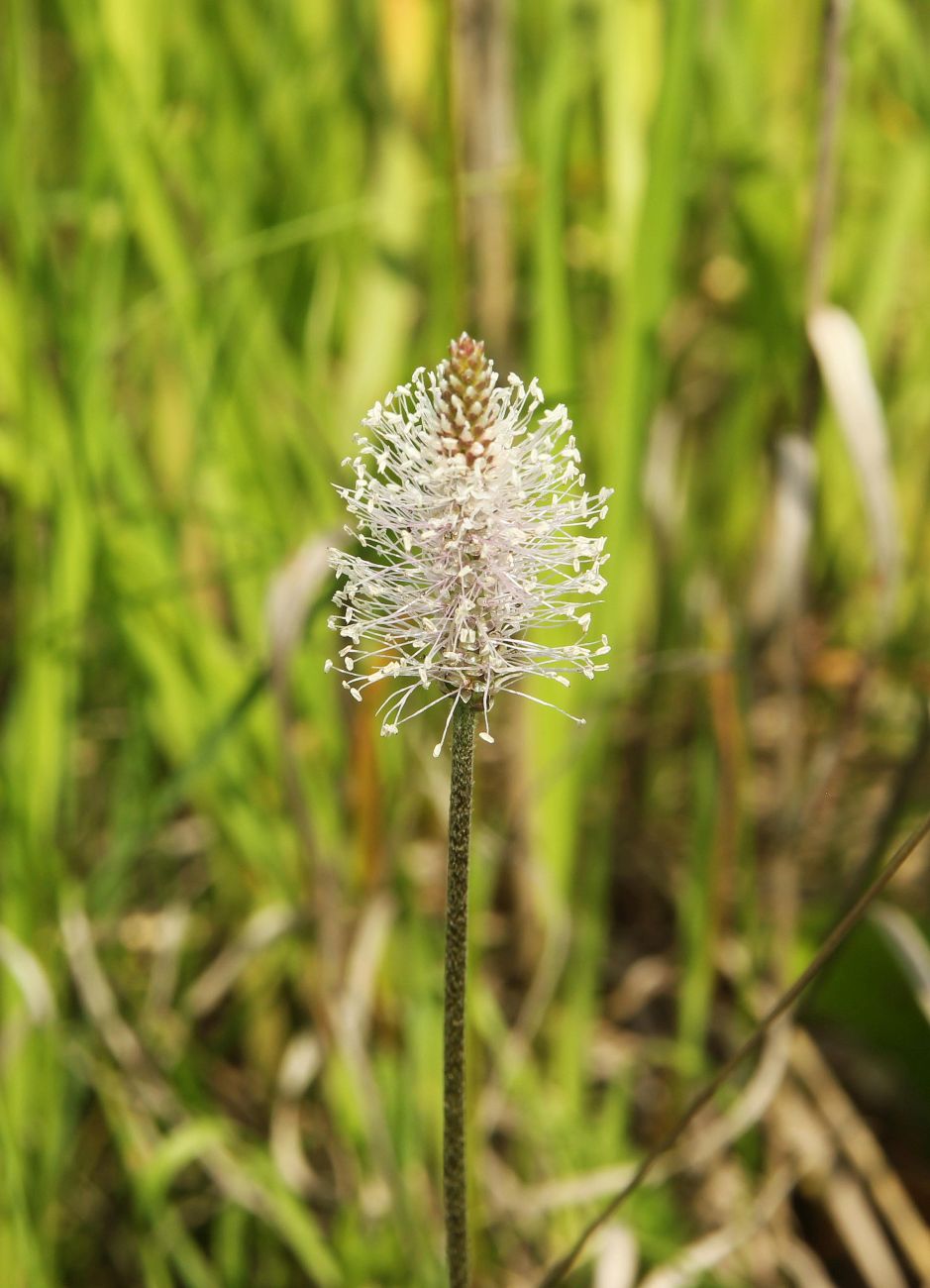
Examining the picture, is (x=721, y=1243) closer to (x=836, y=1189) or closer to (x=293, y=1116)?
(x=836, y=1189)

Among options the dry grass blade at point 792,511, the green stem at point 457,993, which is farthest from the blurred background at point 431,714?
the green stem at point 457,993

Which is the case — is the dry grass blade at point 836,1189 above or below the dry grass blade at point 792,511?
below

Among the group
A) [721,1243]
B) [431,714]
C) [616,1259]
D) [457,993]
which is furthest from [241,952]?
[457,993]

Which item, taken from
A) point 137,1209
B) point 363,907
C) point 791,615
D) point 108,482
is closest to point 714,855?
point 791,615

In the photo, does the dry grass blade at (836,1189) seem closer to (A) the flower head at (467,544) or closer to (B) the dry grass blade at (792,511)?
(B) the dry grass blade at (792,511)

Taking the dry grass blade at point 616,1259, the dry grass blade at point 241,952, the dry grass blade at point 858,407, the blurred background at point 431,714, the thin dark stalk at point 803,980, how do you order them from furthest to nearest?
the dry grass blade at point 241,952 < the blurred background at point 431,714 < the dry grass blade at point 616,1259 < the dry grass blade at point 858,407 < the thin dark stalk at point 803,980

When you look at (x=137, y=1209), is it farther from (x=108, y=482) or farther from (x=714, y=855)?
(x=108, y=482)

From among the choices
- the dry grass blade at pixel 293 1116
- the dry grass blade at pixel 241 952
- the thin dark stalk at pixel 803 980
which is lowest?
the thin dark stalk at pixel 803 980
